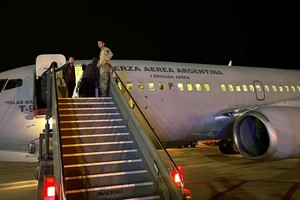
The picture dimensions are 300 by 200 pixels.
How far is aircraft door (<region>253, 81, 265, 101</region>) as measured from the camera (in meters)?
13.3

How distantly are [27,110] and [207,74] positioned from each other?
590 cm

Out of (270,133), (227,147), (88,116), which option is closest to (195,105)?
(270,133)

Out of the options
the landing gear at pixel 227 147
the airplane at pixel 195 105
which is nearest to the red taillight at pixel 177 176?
the airplane at pixel 195 105

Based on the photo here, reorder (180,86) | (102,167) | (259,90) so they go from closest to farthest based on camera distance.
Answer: (102,167) → (180,86) → (259,90)

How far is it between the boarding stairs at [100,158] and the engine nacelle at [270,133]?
4.25m

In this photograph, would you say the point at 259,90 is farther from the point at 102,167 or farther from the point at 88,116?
the point at 102,167

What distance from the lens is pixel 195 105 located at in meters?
11.7

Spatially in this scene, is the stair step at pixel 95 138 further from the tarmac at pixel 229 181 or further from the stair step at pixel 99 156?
the tarmac at pixel 229 181

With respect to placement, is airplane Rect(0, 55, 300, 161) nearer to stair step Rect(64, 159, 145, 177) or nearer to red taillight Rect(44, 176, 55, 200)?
stair step Rect(64, 159, 145, 177)

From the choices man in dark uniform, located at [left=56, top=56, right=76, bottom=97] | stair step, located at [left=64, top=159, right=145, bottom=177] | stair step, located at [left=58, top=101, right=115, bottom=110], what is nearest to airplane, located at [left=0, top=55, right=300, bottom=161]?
man in dark uniform, located at [left=56, top=56, right=76, bottom=97]

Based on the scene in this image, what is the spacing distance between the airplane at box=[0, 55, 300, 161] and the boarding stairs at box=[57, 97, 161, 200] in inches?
76.6

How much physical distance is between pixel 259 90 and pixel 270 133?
4198 mm

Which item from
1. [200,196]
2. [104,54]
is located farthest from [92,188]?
[104,54]

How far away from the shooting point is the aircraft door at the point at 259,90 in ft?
43.7
